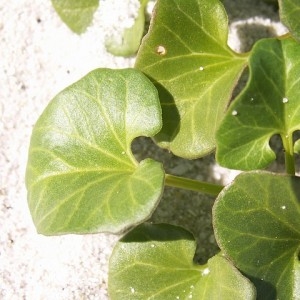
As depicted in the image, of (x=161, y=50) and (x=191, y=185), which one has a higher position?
(x=161, y=50)

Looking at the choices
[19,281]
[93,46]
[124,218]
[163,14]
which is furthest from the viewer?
[93,46]

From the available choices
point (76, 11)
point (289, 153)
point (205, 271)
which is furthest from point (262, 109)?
point (76, 11)

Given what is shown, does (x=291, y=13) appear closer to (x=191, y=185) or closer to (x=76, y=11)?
(x=191, y=185)

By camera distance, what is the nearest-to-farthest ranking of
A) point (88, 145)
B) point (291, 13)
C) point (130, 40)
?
point (291, 13) < point (88, 145) < point (130, 40)

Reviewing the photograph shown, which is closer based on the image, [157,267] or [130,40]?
[157,267]

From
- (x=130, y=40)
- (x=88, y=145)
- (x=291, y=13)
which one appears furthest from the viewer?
(x=130, y=40)

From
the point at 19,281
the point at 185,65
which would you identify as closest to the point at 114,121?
the point at 185,65

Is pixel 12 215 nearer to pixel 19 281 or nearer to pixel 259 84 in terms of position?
pixel 19 281
